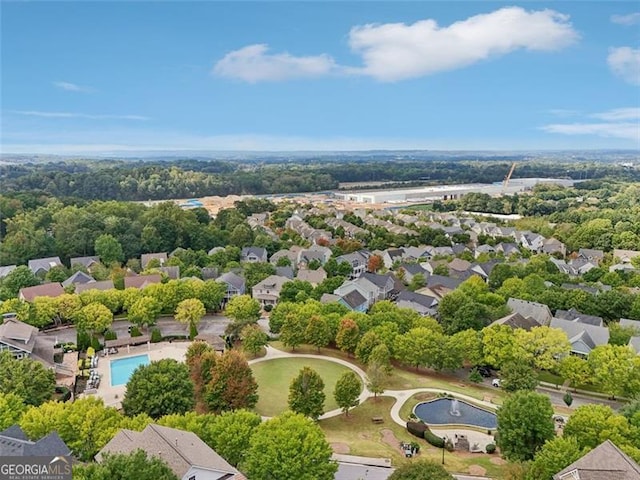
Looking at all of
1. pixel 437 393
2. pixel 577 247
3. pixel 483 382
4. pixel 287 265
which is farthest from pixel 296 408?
pixel 577 247

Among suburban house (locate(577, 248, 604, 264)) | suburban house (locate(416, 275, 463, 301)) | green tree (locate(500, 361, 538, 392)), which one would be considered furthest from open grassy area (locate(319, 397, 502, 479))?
suburban house (locate(577, 248, 604, 264))

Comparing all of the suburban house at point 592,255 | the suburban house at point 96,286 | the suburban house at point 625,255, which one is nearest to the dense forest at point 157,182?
the suburban house at point 96,286

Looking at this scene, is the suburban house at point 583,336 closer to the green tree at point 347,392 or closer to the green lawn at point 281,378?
the green lawn at point 281,378

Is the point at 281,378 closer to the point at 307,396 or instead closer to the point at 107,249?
the point at 307,396

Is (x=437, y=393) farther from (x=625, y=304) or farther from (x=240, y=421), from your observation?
(x=625, y=304)

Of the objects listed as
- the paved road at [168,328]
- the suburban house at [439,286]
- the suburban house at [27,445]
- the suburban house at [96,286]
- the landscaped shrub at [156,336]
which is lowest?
the paved road at [168,328]

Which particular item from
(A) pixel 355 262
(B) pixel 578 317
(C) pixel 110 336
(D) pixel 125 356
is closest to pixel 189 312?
(D) pixel 125 356
